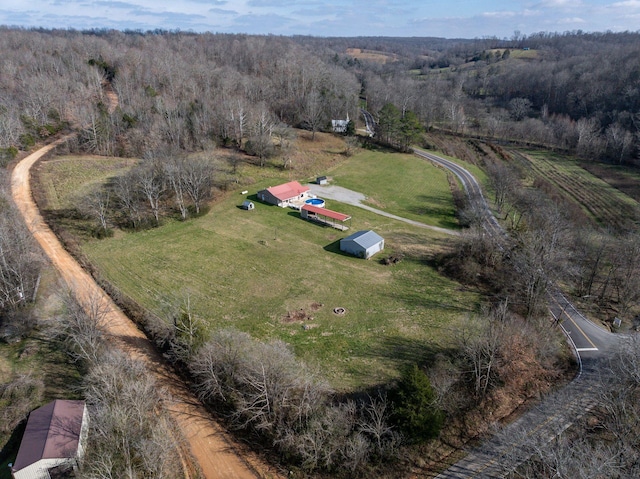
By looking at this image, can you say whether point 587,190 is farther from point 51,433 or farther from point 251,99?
point 51,433

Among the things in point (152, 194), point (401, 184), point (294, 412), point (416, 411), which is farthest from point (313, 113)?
point (416, 411)

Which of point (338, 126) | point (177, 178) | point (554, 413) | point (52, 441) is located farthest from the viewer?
point (338, 126)

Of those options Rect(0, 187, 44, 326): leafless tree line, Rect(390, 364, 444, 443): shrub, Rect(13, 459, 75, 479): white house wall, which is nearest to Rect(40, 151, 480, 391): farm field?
Rect(390, 364, 444, 443): shrub

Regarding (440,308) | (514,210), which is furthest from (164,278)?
(514,210)

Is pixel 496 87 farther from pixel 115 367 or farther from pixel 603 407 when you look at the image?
pixel 115 367

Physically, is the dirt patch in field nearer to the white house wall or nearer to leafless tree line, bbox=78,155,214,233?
the white house wall
